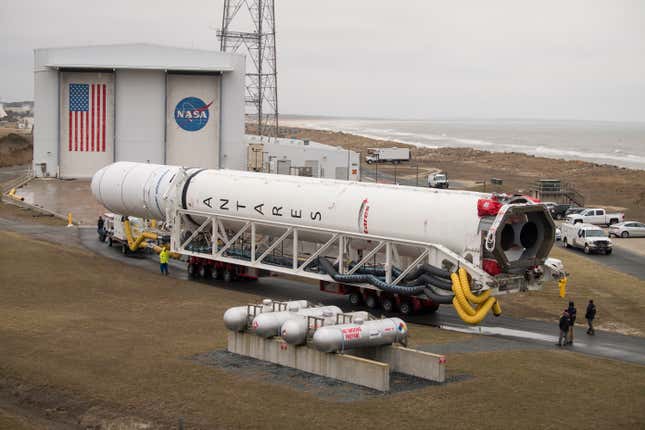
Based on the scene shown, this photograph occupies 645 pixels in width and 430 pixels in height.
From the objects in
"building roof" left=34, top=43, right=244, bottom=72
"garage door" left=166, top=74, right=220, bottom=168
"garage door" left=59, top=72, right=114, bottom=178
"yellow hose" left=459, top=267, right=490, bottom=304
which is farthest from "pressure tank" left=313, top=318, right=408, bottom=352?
"garage door" left=59, top=72, right=114, bottom=178

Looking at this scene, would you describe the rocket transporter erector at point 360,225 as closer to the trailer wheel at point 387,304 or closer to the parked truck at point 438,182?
the trailer wheel at point 387,304

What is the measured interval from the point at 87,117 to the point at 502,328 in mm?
46425

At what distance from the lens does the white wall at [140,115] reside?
69688 millimetres

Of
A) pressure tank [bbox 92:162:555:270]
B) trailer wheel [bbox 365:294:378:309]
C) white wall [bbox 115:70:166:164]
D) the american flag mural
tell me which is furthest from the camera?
white wall [bbox 115:70:166:164]

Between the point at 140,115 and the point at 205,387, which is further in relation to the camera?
the point at 140,115

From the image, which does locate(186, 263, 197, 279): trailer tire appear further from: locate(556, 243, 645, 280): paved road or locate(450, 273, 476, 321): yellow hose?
locate(556, 243, 645, 280): paved road

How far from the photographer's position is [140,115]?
70.1 meters

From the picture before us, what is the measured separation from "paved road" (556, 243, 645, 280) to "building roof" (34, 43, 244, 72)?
32779 mm

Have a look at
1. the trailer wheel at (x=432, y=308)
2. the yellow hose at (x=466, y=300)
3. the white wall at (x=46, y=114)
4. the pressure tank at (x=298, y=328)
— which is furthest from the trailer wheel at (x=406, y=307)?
the white wall at (x=46, y=114)

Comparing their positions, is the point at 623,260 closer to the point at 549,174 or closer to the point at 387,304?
the point at 387,304

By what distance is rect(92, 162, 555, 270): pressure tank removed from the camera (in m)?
30.4

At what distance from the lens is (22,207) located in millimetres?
58844

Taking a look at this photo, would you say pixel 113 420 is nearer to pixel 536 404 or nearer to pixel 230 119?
pixel 536 404

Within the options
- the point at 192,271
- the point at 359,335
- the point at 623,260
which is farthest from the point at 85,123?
the point at 359,335
